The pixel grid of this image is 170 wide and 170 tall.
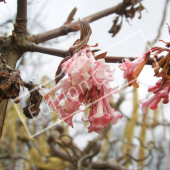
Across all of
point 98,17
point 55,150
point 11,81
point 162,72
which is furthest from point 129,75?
point 55,150

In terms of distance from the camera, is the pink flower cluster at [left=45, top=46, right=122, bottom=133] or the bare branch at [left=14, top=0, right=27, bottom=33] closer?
the pink flower cluster at [left=45, top=46, right=122, bottom=133]

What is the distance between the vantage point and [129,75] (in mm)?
289

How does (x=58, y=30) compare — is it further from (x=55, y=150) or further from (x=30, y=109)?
(x=55, y=150)

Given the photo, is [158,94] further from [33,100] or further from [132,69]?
[33,100]

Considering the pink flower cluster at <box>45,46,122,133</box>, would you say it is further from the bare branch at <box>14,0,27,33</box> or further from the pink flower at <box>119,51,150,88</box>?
the bare branch at <box>14,0,27,33</box>

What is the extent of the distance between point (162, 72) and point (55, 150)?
107 centimetres

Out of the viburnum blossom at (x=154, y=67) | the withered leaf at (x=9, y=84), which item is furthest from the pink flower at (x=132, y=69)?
the withered leaf at (x=9, y=84)

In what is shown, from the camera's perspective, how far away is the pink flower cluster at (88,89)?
239 millimetres

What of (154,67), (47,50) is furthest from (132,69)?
(47,50)

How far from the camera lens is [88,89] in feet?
0.85

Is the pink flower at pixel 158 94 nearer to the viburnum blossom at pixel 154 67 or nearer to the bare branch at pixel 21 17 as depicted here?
the viburnum blossom at pixel 154 67

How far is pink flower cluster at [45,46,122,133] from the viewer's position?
0.24 metres

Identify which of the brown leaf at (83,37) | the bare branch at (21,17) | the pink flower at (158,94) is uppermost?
the bare branch at (21,17)

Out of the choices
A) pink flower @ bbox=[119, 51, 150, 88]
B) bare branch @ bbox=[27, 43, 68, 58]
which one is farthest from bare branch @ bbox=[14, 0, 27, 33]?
pink flower @ bbox=[119, 51, 150, 88]
